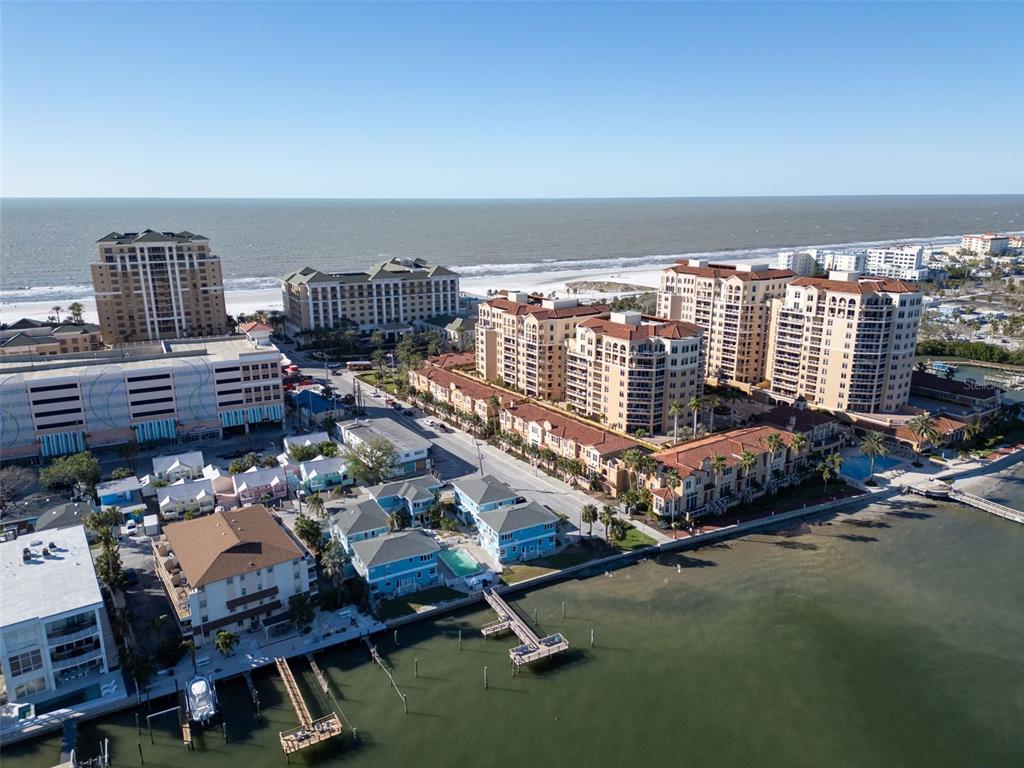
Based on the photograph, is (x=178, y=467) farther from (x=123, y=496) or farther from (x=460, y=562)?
(x=460, y=562)

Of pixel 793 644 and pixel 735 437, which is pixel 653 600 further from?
pixel 735 437

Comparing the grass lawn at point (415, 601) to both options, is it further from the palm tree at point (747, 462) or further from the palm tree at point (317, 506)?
Answer: the palm tree at point (747, 462)

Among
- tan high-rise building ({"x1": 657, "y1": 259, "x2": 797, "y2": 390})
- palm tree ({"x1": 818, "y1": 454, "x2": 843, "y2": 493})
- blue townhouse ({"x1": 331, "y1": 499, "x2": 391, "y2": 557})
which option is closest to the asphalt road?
blue townhouse ({"x1": 331, "y1": 499, "x2": 391, "y2": 557})

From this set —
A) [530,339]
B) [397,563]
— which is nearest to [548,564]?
[397,563]

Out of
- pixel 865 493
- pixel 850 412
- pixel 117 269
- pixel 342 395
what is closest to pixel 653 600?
pixel 865 493

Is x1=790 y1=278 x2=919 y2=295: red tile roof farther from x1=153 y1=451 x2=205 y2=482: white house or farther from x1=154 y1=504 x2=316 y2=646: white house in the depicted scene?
x1=153 y1=451 x2=205 y2=482: white house

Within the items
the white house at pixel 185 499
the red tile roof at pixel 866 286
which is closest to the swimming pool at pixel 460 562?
the white house at pixel 185 499

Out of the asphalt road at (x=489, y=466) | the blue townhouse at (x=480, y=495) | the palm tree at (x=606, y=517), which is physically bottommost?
the asphalt road at (x=489, y=466)
